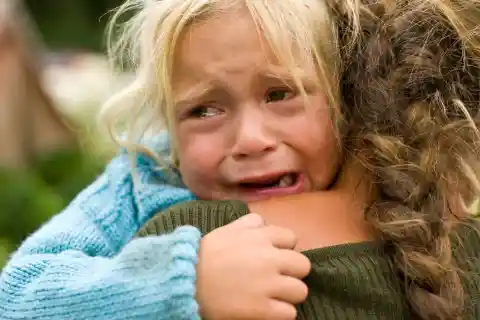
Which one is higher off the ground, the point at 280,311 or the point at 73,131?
the point at 280,311

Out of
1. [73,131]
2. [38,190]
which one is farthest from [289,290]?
[73,131]

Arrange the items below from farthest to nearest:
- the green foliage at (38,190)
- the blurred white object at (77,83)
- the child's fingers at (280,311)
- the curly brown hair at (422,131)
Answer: the blurred white object at (77,83) → the green foliage at (38,190) → the curly brown hair at (422,131) → the child's fingers at (280,311)

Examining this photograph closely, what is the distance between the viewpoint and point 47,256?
1049 mm

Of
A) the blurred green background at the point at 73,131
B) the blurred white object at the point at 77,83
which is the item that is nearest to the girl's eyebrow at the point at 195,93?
the blurred green background at the point at 73,131

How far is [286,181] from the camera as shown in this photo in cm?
106

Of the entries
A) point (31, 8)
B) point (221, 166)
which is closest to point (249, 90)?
point (221, 166)

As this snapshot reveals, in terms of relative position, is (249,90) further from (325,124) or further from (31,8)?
(31,8)

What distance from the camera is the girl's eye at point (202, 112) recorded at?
1.07m

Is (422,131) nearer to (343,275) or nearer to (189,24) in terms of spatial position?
(343,275)

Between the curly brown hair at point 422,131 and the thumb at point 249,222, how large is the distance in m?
0.16

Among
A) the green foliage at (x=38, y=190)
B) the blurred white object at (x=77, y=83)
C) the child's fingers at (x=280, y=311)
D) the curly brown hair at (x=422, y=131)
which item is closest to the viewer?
the child's fingers at (x=280, y=311)

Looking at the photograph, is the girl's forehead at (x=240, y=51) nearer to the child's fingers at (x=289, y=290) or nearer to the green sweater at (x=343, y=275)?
the green sweater at (x=343, y=275)

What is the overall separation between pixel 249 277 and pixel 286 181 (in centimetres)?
22

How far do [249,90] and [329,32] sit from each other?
0.49ft
